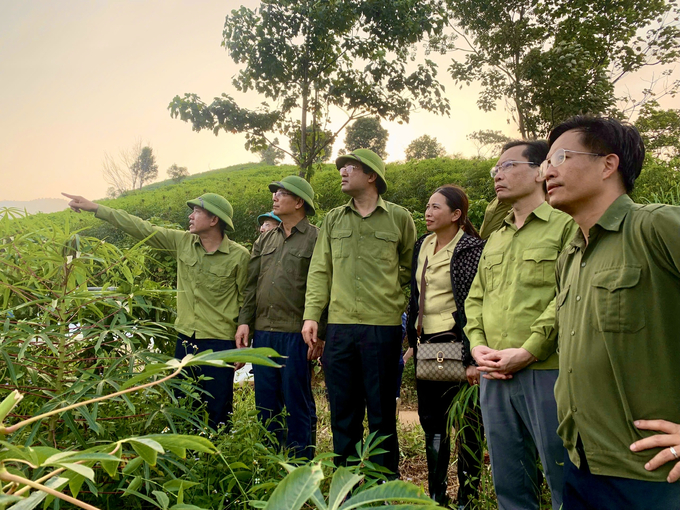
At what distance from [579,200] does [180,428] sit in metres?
1.74

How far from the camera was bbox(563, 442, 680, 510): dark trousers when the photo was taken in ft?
4.32

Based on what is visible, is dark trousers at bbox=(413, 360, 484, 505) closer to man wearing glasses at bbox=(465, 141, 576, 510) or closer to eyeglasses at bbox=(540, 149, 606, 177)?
man wearing glasses at bbox=(465, 141, 576, 510)

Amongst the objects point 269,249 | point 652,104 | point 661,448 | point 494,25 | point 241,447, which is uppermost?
point 494,25

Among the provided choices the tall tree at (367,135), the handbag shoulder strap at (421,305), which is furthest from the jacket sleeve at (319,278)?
the tall tree at (367,135)

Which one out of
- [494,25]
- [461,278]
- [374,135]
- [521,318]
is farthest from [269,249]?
[374,135]

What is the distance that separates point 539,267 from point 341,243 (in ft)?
4.25

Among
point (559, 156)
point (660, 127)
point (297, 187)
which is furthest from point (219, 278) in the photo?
point (660, 127)

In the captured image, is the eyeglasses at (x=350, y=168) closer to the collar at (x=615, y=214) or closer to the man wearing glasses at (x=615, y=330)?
the man wearing glasses at (x=615, y=330)

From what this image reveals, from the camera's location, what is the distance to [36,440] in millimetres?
1558

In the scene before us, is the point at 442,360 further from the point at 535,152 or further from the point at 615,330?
the point at 615,330

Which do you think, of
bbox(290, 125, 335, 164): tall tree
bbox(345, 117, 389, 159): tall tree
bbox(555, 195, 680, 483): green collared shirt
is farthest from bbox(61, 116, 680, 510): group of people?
bbox(345, 117, 389, 159): tall tree

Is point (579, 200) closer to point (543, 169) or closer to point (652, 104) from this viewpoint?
point (543, 169)

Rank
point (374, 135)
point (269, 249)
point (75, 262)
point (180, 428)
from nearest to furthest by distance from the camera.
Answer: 1. point (75, 262)
2. point (180, 428)
3. point (269, 249)
4. point (374, 135)

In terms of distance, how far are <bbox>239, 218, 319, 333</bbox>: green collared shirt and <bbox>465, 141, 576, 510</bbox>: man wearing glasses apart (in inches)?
52.3
